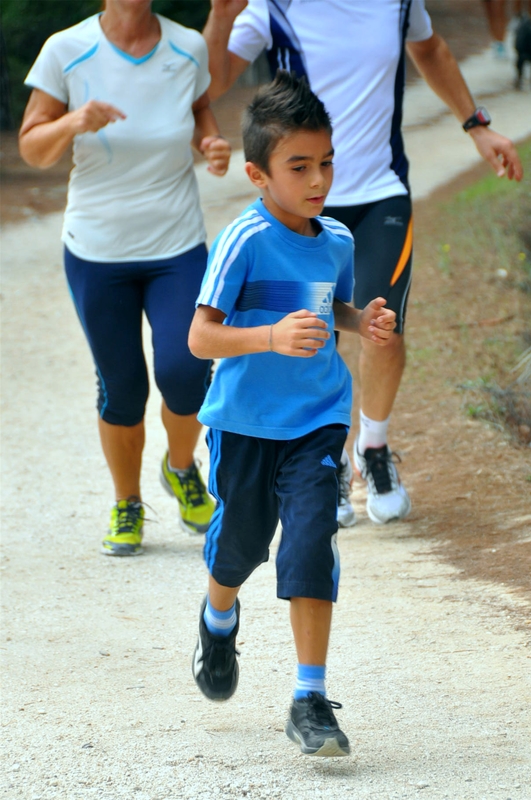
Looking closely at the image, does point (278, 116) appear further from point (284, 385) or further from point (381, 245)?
point (381, 245)

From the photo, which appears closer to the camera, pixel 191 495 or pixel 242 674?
pixel 242 674

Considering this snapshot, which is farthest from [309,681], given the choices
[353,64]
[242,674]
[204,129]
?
[353,64]

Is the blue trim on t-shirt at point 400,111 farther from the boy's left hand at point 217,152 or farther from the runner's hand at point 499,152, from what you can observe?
the boy's left hand at point 217,152

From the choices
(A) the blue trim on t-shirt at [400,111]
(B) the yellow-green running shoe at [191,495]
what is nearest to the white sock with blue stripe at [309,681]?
(B) the yellow-green running shoe at [191,495]

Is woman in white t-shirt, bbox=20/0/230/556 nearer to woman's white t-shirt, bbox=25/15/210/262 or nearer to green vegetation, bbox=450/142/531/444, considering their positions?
woman's white t-shirt, bbox=25/15/210/262

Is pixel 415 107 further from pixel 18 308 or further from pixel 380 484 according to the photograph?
pixel 380 484

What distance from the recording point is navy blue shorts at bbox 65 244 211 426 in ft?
13.5

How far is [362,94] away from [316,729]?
2605mm

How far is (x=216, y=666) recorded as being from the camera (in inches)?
118

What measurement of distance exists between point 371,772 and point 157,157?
245 cm

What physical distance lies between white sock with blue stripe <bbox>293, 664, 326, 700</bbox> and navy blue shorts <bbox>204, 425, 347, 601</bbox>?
0.60 feet

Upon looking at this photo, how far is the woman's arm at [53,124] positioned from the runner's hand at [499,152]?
1531 millimetres

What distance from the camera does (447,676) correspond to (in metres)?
3.22

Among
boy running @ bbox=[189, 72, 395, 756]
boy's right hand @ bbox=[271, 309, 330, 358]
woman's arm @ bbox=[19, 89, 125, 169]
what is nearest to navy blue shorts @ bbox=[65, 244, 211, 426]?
woman's arm @ bbox=[19, 89, 125, 169]
